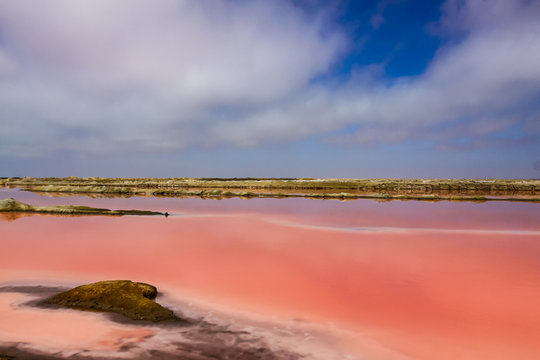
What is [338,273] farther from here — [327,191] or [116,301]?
[327,191]

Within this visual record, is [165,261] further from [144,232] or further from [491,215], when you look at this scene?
[491,215]

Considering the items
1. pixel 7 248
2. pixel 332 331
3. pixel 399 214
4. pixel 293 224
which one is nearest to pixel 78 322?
pixel 332 331

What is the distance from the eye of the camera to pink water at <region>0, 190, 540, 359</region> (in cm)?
711

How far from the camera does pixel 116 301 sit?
25.8 ft

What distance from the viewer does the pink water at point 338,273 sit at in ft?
23.3

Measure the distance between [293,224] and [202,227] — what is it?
6.47 m

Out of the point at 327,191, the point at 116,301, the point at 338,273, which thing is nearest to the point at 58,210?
the point at 116,301

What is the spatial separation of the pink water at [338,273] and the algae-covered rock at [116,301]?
0.59 meters

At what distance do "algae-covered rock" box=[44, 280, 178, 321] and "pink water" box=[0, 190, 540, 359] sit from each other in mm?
592

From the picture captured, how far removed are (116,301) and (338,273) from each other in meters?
7.35

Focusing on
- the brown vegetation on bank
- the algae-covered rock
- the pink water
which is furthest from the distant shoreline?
the algae-covered rock

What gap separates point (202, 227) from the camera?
71.6 feet

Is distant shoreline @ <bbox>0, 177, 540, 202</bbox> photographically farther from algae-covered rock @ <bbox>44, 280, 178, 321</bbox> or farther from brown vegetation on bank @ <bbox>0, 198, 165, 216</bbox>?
algae-covered rock @ <bbox>44, 280, 178, 321</bbox>

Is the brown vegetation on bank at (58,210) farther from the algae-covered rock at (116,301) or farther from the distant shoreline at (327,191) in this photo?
the distant shoreline at (327,191)
